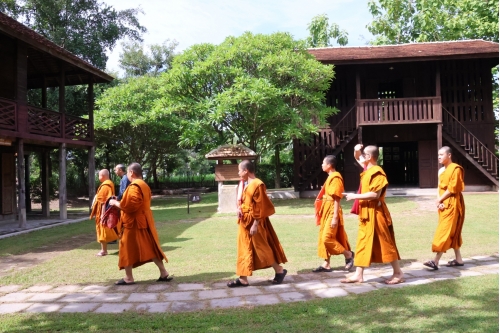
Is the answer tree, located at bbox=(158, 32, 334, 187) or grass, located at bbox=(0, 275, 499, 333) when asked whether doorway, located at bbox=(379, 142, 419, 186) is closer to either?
tree, located at bbox=(158, 32, 334, 187)

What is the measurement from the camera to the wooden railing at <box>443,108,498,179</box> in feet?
61.9

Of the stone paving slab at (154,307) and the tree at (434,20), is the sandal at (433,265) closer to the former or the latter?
the stone paving slab at (154,307)

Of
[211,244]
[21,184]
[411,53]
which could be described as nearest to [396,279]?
[211,244]

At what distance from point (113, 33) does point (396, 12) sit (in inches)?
765

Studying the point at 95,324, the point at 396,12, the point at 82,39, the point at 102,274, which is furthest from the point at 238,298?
the point at 396,12

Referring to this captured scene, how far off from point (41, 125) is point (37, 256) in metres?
6.37

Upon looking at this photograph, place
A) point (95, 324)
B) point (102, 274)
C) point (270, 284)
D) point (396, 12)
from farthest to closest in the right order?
point (396, 12), point (102, 274), point (270, 284), point (95, 324)

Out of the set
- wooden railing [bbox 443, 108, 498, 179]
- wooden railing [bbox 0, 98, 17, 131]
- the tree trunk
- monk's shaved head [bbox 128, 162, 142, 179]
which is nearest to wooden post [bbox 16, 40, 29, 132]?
wooden railing [bbox 0, 98, 17, 131]

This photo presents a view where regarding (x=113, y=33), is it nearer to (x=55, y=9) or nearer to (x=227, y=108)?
(x=55, y=9)

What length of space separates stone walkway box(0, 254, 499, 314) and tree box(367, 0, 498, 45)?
2241 cm

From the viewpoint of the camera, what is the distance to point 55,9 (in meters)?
24.3

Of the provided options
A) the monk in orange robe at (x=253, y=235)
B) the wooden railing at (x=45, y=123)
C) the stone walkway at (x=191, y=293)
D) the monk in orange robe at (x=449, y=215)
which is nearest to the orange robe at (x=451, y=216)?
the monk in orange robe at (x=449, y=215)

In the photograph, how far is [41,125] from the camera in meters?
13.1

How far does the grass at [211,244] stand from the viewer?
20.4 feet
